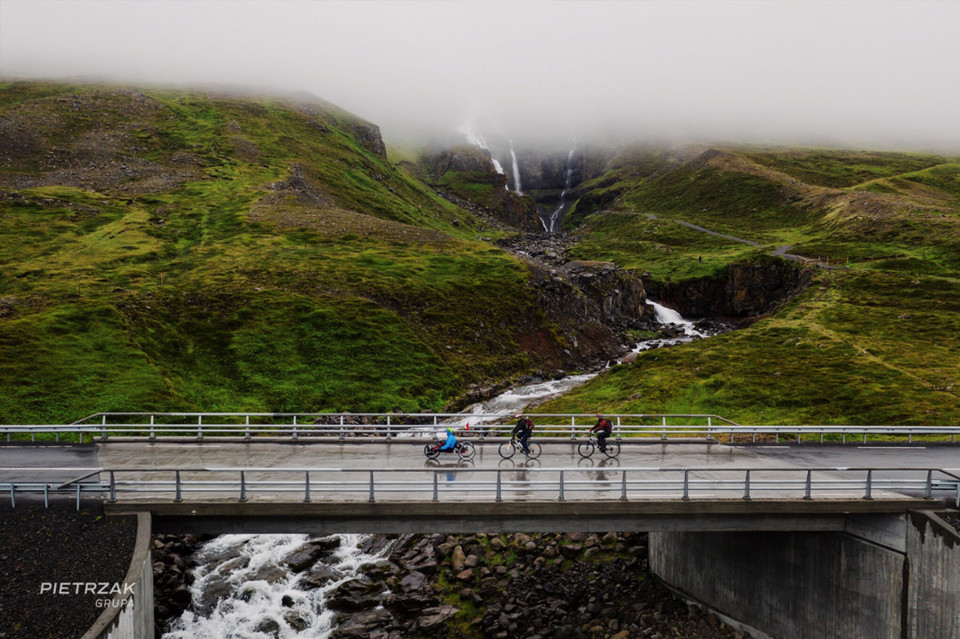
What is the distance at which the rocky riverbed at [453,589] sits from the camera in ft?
82.9

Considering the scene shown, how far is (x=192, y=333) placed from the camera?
58625 millimetres

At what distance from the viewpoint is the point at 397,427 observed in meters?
33.6

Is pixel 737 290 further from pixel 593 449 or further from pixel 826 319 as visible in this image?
pixel 593 449

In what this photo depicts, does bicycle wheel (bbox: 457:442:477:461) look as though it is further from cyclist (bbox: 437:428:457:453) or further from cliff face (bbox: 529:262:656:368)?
cliff face (bbox: 529:262:656:368)

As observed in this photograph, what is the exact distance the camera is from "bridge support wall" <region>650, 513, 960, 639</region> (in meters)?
18.8

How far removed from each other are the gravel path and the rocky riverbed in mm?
8910

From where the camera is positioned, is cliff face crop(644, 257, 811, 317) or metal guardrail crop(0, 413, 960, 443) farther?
cliff face crop(644, 257, 811, 317)

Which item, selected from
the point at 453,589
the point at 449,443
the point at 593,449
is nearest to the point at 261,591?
the point at 453,589

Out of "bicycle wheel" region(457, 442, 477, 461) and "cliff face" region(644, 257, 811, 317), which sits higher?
"cliff face" region(644, 257, 811, 317)

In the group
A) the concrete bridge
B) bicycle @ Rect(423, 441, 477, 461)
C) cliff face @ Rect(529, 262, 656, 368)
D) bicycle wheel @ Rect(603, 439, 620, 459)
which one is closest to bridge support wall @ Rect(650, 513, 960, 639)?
the concrete bridge

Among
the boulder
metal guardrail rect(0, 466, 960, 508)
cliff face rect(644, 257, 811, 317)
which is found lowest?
the boulder

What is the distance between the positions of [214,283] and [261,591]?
48.8m

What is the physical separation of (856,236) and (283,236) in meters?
114

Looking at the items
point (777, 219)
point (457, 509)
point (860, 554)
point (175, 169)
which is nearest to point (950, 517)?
point (860, 554)
